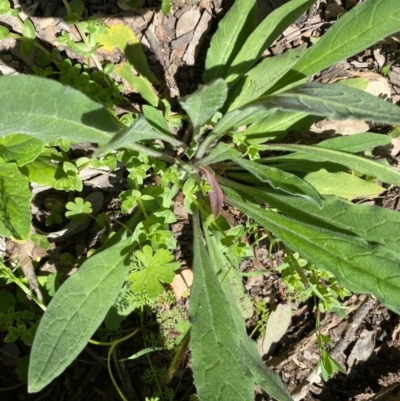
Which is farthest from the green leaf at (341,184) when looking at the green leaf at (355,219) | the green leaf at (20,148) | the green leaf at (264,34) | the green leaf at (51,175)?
the green leaf at (20,148)

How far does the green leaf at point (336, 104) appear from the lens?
63.4 inches

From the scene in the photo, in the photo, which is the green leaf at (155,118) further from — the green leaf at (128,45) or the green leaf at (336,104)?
the green leaf at (336,104)

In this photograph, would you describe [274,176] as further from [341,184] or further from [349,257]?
[341,184]

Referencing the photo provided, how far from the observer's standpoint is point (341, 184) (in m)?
2.72

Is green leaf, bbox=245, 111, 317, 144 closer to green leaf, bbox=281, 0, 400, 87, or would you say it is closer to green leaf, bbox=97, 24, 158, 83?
green leaf, bbox=281, 0, 400, 87

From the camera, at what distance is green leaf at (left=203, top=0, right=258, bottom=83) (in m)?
2.51

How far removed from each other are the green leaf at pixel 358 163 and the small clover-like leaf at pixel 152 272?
76 centimetres

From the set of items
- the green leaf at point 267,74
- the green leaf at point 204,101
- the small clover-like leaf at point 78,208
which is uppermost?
the green leaf at point 204,101

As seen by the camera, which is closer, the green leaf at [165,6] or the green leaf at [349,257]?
the green leaf at [349,257]

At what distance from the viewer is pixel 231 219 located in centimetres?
279

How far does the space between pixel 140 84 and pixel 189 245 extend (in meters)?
0.88

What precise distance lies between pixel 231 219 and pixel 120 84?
3.06 ft

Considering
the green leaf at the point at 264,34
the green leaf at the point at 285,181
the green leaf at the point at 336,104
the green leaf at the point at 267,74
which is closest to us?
the green leaf at the point at 336,104

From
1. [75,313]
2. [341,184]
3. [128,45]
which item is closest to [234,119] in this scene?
[341,184]
